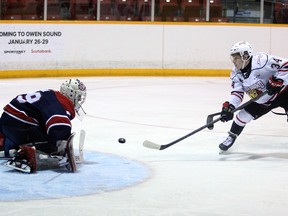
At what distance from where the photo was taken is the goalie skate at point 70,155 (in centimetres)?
392

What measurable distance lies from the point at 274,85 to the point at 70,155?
5.20 feet

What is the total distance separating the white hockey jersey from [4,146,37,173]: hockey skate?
1650 mm

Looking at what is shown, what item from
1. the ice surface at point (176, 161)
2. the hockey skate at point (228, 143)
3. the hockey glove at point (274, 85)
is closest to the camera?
the ice surface at point (176, 161)

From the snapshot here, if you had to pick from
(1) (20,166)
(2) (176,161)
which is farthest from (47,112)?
(2) (176,161)

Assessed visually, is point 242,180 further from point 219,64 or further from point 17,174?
point 219,64

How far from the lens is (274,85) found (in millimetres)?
4816

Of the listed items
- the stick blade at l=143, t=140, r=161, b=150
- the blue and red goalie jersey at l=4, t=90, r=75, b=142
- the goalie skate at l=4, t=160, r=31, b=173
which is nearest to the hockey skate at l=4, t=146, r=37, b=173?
the goalie skate at l=4, t=160, r=31, b=173

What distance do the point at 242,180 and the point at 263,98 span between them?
3.72ft

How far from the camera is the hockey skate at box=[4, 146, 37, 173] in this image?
13.0 ft

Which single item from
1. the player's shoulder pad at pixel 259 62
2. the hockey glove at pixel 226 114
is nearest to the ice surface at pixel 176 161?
the hockey glove at pixel 226 114

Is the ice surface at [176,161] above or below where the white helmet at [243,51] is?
below

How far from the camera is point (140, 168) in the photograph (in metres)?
4.31

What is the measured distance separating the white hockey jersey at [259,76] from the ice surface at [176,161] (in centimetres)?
40

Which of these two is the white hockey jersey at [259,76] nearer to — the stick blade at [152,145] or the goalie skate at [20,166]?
the stick blade at [152,145]
